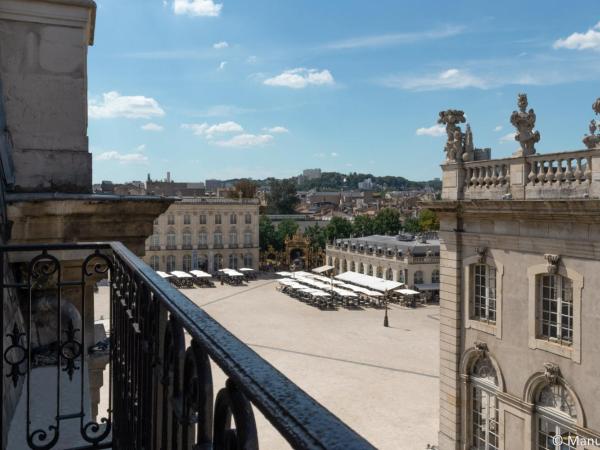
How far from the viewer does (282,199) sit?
359 feet

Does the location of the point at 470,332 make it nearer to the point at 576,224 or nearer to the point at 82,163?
the point at 576,224

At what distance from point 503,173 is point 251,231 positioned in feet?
174

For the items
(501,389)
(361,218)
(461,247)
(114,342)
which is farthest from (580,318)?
(361,218)

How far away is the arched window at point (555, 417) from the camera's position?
383 inches

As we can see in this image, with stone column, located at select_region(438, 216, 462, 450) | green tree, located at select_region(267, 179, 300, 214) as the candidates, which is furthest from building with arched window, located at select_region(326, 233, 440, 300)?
green tree, located at select_region(267, 179, 300, 214)

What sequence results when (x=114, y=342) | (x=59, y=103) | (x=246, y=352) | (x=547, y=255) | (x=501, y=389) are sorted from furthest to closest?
(x=501, y=389) → (x=547, y=255) → (x=59, y=103) → (x=114, y=342) → (x=246, y=352)

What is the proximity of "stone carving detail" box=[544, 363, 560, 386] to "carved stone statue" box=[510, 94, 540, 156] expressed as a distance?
406 cm

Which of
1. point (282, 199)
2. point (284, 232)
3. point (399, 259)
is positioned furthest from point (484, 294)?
point (282, 199)

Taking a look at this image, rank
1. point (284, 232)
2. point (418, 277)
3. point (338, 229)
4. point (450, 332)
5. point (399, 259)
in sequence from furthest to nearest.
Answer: point (338, 229), point (284, 232), point (399, 259), point (418, 277), point (450, 332)

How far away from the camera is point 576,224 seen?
9.70 metres

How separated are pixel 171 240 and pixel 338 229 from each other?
24198 millimetres

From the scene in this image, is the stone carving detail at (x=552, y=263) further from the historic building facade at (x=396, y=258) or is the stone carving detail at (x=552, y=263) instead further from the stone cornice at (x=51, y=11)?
the historic building facade at (x=396, y=258)

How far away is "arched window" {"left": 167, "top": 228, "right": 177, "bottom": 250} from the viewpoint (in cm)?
6047

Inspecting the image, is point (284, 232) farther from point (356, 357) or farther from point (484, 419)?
point (484, 419)
